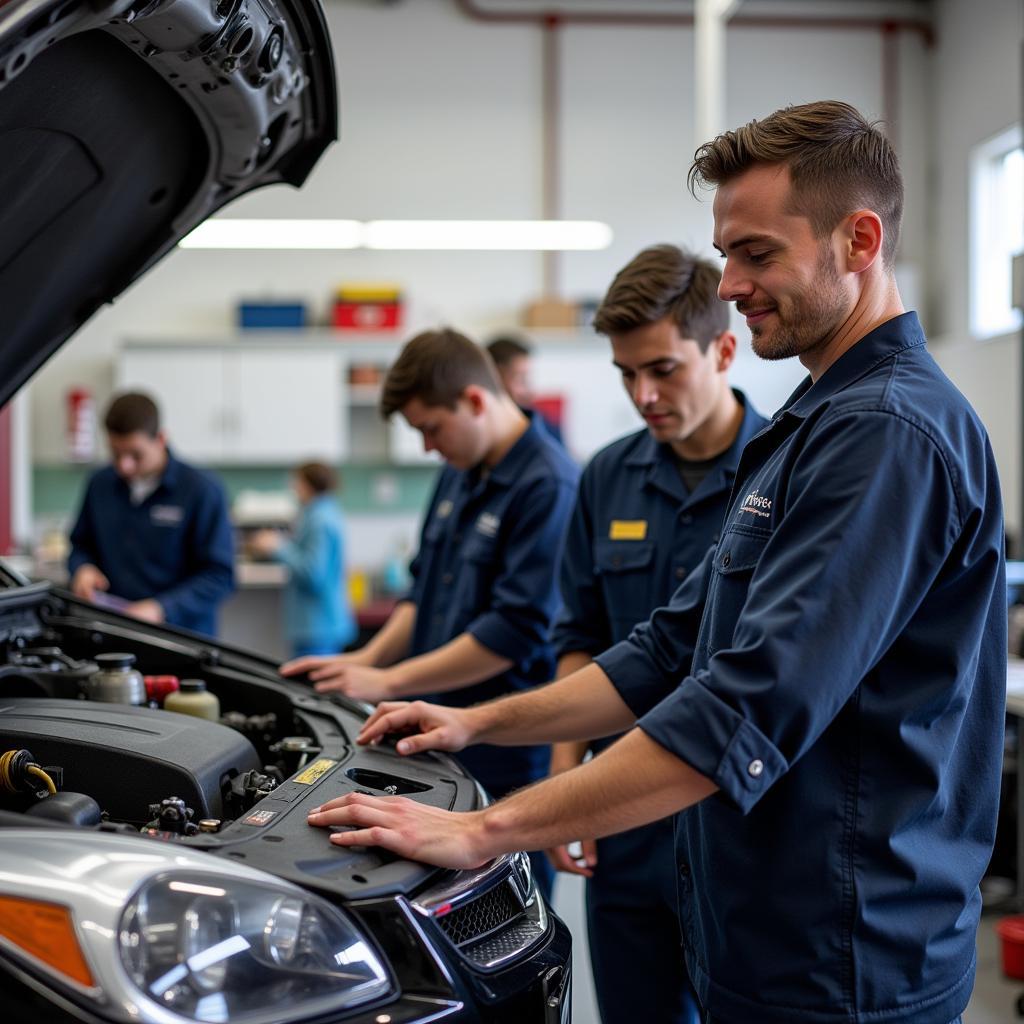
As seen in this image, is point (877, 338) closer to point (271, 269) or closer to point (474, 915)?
point (474, 915)

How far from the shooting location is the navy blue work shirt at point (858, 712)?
3.37 feet

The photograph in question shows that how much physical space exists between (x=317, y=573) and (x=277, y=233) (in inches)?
107

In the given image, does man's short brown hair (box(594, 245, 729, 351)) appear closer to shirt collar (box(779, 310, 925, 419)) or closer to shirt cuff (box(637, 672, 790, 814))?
shirt collar (box(779, 310, 925, 419))

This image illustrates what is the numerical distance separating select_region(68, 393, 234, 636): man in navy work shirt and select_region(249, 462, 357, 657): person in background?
2.09 metres

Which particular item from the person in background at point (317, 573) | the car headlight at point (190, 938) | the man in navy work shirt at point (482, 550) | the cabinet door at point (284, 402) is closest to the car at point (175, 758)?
the car headlight at point (190, 938)

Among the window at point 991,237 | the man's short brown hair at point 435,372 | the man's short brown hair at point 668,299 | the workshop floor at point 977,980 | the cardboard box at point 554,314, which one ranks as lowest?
the workshop floor at point 977,980

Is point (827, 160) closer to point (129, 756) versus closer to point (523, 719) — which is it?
point (523, 719)

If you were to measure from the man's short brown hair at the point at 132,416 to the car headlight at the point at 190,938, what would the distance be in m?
2.70

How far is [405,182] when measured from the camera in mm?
7773

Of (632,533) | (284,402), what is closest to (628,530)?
(632,533)

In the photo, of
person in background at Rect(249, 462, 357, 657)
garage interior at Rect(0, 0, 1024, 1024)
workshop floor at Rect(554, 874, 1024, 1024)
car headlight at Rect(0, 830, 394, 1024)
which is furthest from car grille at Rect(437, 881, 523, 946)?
garage interior at Rect(0, 0, 1024, 1024)

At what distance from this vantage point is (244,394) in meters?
7.15

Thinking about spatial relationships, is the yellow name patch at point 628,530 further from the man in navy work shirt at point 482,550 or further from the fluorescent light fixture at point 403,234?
the fluorescent light fixture at point 403,234

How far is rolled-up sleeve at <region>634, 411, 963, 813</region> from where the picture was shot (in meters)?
1.02
